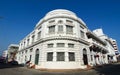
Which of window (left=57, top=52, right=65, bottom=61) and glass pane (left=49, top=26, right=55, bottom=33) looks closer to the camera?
window (left=57, top=52, right=65, bottom=61)

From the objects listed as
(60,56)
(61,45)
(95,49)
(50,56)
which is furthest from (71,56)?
(95,49)

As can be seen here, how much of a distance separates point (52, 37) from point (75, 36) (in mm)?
5483

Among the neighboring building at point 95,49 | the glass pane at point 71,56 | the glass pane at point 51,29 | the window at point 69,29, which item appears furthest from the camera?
the neighboring building at point 95,49

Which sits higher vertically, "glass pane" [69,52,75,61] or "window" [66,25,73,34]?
"window" [66,25,73,34]

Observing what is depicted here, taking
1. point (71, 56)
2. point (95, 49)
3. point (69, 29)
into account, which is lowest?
point (71, 56)

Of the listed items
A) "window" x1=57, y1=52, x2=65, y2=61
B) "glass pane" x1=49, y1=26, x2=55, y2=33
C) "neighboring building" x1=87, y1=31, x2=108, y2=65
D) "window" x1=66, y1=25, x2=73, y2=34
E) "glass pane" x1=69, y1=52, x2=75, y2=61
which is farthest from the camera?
"neighboring building" x1=87, y1=31, x2=108, y2=65

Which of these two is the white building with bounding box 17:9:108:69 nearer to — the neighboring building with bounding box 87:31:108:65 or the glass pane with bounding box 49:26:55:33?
the glass pane with bounding box 49:26:55:33

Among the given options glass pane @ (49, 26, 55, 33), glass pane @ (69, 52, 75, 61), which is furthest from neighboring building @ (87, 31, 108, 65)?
glass pane @ (49, 26, 55, 33)

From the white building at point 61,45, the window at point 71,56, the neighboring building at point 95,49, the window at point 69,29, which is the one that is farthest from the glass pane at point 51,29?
the neighboring building at point 95,49

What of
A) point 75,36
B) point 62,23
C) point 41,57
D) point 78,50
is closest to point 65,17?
point 62,23

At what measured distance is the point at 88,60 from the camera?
26.2 meters

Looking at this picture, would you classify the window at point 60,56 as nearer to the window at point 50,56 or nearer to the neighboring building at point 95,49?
the window at point 50,56

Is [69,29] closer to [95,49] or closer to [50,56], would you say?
[50,56]

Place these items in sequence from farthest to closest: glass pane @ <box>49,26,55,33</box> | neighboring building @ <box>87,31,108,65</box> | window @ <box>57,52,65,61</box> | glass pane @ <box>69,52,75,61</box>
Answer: neighboring building @ <box>87,31,108,65</box>
glass pane @ <box>49,26,55,33</box>
glass pane @ <box>69,52,75,61</box>
window @ <box>57,52,65,61</box>
